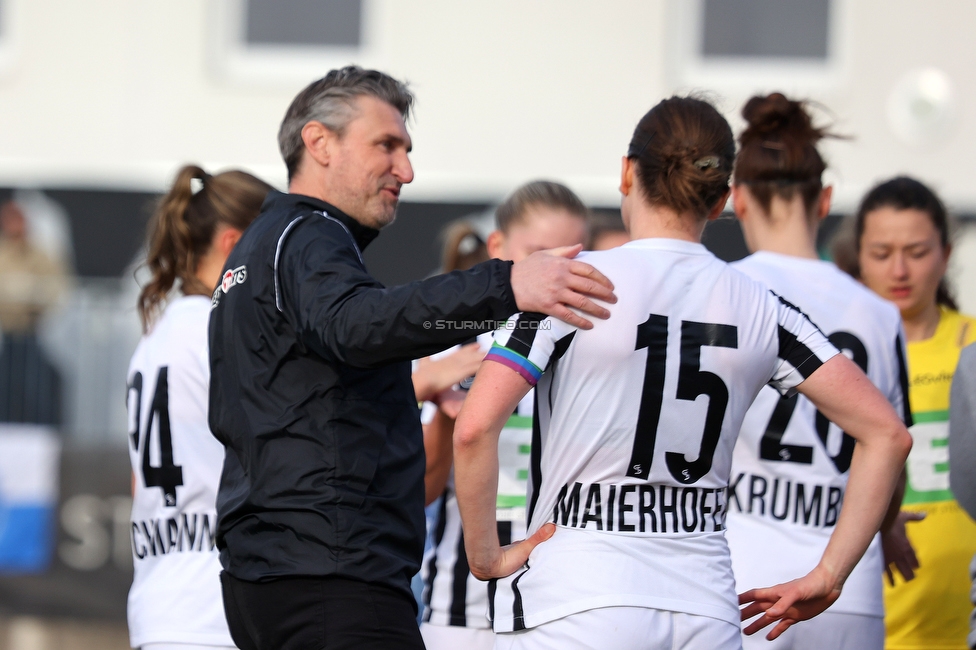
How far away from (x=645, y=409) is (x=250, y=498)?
0.90m

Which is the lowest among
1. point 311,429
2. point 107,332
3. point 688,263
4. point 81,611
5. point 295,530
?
point 81,611

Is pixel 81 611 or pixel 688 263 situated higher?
pixel 688 263

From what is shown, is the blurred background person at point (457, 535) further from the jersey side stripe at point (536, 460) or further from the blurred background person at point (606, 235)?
the blurred background person at point (606, 235)

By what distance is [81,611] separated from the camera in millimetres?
7246

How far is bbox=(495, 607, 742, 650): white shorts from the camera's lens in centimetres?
228

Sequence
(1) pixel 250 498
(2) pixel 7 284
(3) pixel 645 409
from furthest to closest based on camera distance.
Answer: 1. (2) pixel 7 284
2. (1) pixel 250 498
3. (3) pixel 645 409

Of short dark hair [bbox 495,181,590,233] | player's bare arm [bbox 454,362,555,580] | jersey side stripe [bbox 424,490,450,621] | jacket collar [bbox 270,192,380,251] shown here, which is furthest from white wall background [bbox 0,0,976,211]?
player's bare arm [bbox 454,362,555,580]

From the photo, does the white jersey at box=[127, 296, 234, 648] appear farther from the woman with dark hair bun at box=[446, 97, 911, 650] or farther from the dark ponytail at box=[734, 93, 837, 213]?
the dark ponytail at box=[734, 93, 837, 213]

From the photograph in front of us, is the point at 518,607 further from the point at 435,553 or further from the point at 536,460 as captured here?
the point at 435,553

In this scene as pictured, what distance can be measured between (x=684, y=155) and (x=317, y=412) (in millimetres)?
978

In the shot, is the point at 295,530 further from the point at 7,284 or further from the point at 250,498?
the point at 7,284

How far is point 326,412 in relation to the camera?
2486 millimetres

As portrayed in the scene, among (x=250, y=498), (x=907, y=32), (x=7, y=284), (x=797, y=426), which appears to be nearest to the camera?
(x=250, y=498)

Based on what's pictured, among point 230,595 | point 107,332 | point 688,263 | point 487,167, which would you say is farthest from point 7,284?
point 688,263
